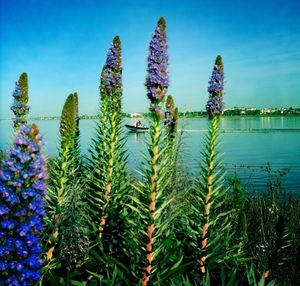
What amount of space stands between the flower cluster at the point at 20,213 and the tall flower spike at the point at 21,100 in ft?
13.7

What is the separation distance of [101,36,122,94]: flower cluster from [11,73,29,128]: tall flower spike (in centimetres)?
191

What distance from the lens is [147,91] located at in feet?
13.7

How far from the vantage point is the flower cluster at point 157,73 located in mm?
4082

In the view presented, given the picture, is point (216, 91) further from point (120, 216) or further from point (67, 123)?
point (67, 123)

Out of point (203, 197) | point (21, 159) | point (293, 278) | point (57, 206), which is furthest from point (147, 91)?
point (293, 278)

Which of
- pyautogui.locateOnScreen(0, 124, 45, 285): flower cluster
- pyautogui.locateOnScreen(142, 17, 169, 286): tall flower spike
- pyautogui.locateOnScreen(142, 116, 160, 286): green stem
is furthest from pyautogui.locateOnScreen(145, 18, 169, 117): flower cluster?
pyautogui.locateOnScreen(0, 124, 45, 285): flower cluster

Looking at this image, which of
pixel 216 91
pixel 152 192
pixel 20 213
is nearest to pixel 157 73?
pixel 216 91

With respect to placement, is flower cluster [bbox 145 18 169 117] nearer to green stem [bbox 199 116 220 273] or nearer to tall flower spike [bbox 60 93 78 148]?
green stem [bbox 199 116 220 273]

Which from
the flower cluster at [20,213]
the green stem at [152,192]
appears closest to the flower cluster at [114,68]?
the green stem at [152,192]

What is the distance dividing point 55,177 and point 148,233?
2.24 metres

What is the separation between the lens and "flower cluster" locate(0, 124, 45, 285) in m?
2.46

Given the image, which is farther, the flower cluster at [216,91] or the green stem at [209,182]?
the flower cluster at [216,91]

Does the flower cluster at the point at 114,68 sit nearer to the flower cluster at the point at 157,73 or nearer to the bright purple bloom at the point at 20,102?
the flower cluster at the point at 157,73

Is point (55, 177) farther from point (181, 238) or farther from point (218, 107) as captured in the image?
point (218, 107)
